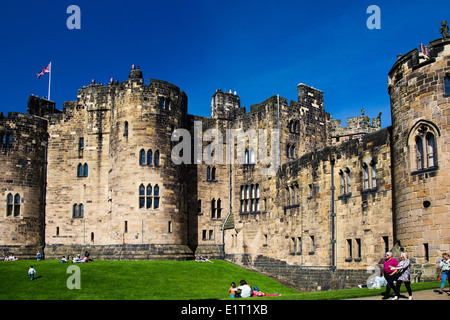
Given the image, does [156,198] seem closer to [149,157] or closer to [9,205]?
[149,157]

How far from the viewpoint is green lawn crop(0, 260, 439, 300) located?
95.8 feet

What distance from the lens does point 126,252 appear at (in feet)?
137

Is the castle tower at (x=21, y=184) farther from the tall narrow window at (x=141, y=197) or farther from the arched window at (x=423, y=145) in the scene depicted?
the arched window at (x=423, y=145)

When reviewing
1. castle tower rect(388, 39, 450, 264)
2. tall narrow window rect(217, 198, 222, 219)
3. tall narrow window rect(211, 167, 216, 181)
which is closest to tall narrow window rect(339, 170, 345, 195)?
castle tower rect(388, 39, 450, 264)

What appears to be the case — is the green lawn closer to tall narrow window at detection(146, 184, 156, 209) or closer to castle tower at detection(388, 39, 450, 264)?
castle tower at detection(388, 39, 450, 264)

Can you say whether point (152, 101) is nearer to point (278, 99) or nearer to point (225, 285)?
point (278, 99)

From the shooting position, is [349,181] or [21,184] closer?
[349,181]

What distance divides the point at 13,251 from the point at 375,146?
30900 mm

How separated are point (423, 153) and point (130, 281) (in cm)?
1856

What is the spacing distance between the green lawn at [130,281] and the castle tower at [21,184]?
25.4 ft

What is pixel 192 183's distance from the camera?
48344 mm

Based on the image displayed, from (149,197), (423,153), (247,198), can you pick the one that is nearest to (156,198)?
(149,197)

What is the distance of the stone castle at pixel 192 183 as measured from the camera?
35.0 meters

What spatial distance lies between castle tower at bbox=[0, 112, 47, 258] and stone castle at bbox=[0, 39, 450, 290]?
9cm
